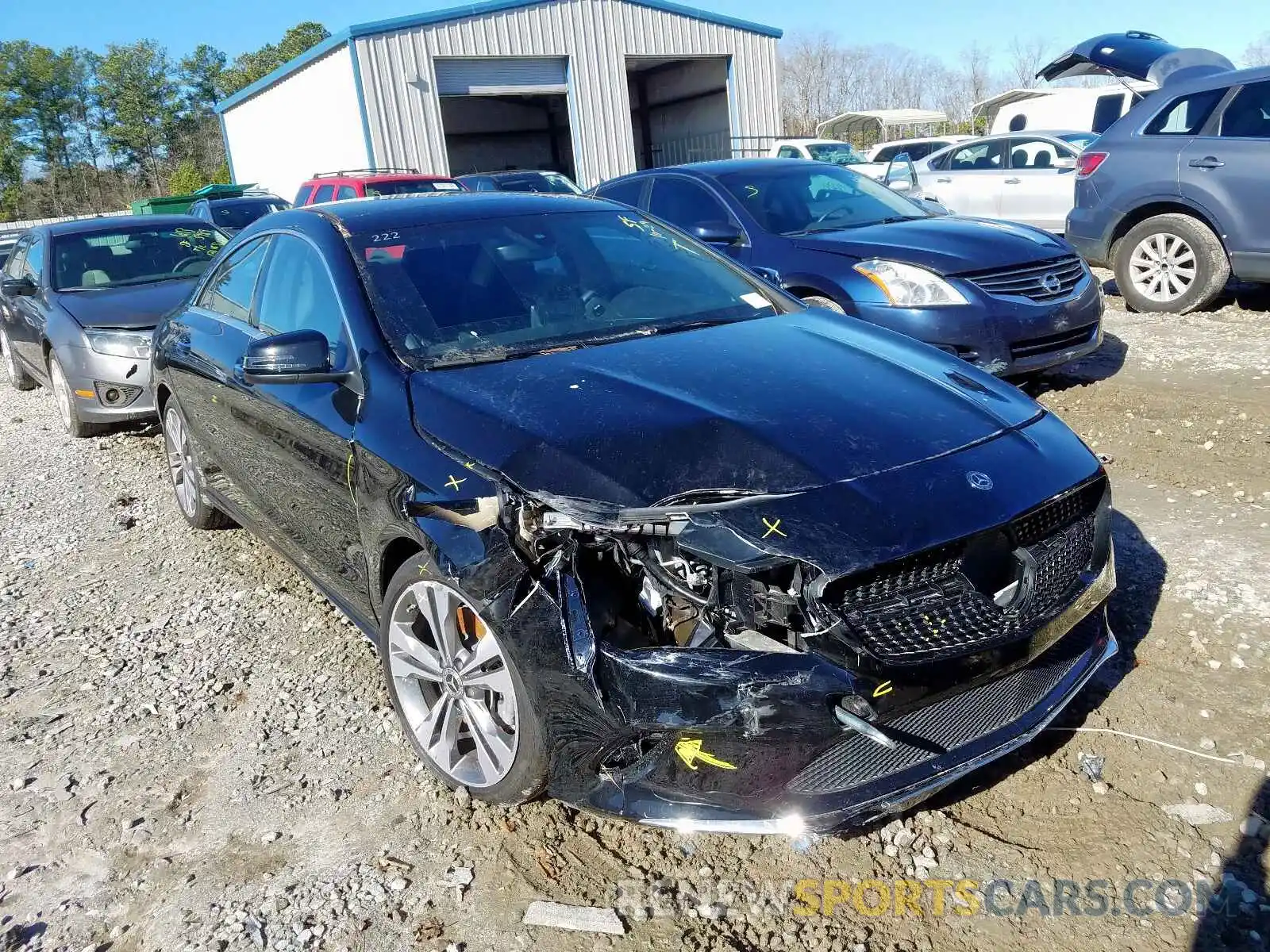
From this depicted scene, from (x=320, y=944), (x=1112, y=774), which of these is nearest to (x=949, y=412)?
(x=1112, y=774)

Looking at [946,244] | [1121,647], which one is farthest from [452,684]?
[946,244]

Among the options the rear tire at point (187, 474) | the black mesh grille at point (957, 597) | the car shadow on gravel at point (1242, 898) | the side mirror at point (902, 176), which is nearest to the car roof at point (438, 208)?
the rear tire at point (187, 474)

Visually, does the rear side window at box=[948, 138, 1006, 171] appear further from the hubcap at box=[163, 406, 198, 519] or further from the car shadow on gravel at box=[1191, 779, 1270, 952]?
the car shadow on gravel at box=[1191, 779, 1270, 952]

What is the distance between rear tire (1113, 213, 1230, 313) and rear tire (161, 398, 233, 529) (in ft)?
23.3

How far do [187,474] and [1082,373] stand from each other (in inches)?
221

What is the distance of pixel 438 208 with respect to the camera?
12.5 ft

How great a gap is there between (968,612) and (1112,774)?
2.58 ft

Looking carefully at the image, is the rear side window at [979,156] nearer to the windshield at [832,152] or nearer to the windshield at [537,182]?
the windshield at [537,182]

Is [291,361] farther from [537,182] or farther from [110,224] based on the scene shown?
[537,182]

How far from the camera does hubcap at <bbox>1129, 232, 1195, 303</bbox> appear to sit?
7.88m

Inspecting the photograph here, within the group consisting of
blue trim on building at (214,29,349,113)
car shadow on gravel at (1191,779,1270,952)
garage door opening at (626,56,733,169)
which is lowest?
car shadow on gravel at (1191,779,1270,952)

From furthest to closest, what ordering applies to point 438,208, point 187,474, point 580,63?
1. point 580,63
2. point 187,474
3. point 438,208

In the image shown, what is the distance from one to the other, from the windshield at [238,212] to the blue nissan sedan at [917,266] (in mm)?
10068

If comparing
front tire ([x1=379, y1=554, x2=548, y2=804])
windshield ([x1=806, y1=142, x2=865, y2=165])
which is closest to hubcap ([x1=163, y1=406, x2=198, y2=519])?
front tire ([x1=379, y1=554, x2=548, y2=804])
